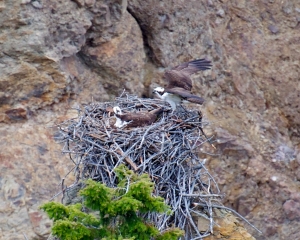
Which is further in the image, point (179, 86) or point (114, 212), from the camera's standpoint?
point (179, 86)

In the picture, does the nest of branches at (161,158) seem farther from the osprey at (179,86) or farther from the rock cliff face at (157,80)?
the rock cliff face at (157,80)

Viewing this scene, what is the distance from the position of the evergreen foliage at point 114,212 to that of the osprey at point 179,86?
192cm

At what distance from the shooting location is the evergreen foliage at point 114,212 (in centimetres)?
686

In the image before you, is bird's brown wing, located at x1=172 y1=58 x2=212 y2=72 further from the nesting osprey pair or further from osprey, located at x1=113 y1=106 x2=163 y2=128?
osprey, located at x1=113 y1=106 x2=163 y2=128

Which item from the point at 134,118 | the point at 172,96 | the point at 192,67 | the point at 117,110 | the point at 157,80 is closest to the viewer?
the point at 134,118

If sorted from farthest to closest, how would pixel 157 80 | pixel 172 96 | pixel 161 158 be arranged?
pixel 157 80, pixel 172 96, pixel 161 158

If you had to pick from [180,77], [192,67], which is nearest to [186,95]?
[180,77]

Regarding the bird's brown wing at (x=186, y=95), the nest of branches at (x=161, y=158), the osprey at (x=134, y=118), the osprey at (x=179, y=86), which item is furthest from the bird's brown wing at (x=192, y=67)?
the nest of branches at (x=161, y=158)

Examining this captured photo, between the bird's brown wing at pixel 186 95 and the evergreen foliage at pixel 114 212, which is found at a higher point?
the evergreen foliage at pixel 114 212

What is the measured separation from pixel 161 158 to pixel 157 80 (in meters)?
3.93

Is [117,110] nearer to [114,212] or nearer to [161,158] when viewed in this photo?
[161,158]

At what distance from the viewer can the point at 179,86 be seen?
964cm

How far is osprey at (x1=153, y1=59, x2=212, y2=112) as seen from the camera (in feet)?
29.9

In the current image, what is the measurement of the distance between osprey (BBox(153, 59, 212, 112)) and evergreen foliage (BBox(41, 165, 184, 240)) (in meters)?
1.92
